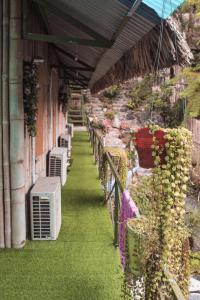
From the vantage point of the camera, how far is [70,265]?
158 inches

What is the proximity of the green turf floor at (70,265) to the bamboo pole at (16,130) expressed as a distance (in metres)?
0.34

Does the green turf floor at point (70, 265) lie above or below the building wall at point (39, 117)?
below

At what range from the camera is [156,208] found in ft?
7.77

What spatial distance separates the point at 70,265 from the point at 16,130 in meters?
1.63

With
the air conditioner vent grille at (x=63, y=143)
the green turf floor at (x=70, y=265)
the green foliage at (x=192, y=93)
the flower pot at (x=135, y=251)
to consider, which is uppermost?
the green foliage at (x=192, y=93)

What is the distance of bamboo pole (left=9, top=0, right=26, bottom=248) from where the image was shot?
4141 millimetres

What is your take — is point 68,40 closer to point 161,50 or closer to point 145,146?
point 161,50

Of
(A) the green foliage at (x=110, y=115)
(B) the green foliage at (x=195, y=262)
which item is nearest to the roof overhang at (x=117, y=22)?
(B) the green foliage at (x=195, y=262)

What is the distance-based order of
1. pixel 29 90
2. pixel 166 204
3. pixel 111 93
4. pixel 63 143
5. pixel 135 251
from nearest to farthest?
pixel 166 204, pixel 135 251, pixel 29 90, pixel 63 143, pixel 111 93

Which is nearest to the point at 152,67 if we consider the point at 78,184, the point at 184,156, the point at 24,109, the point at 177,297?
the point at 24,109

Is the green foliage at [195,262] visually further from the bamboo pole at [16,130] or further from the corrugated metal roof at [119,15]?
the corrugated metal roof at [119,15]

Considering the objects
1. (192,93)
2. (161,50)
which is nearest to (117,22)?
(161,50)

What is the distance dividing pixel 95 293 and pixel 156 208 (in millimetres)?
1499

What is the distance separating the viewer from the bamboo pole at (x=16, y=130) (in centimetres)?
414
